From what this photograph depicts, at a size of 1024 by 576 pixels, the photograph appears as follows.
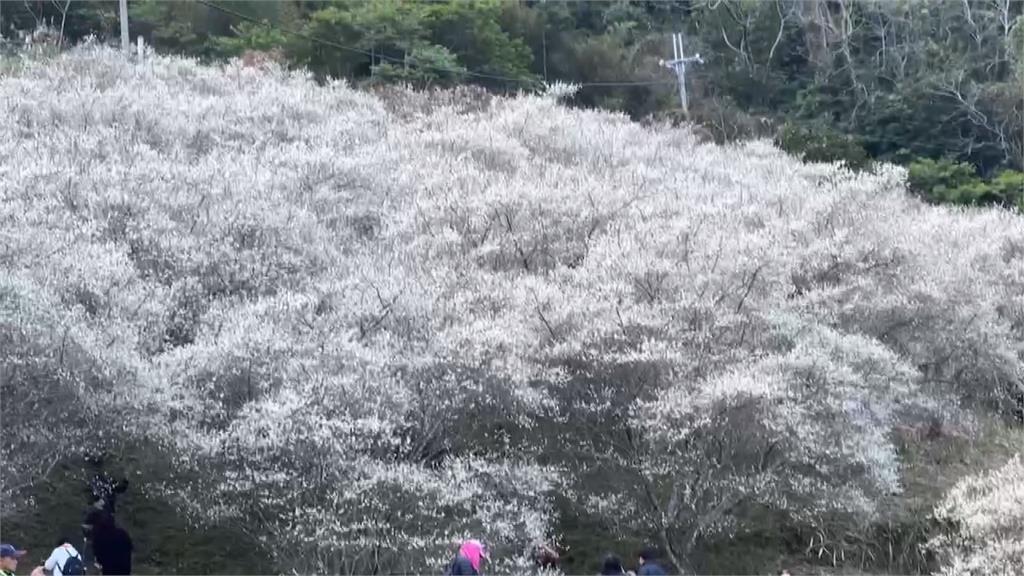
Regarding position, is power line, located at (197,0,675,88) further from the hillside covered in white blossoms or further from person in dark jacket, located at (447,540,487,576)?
person in dark jacket, located at (447,540,487,576)

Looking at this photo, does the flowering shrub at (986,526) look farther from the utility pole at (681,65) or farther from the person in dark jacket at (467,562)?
the utility pole at (681,65)

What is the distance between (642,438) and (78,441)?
530 centimetres

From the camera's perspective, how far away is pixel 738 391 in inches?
538

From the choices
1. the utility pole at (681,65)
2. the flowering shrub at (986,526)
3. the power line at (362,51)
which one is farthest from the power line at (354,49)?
the flowering shrub at (986,526)

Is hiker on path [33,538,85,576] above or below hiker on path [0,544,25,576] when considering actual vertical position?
below

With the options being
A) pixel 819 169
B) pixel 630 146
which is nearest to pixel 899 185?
pixel 819 169

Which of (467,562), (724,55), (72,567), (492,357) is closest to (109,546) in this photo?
(72,567)

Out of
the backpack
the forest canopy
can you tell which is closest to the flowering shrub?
the backpack

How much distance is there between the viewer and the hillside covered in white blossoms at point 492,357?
12.4m

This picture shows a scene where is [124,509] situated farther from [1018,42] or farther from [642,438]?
[1018,42]

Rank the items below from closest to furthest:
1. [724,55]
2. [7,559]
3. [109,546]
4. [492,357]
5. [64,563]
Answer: [7,559], [64,563], [109,546], [492,357], [724,55]

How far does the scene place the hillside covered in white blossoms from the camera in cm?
→ 1241

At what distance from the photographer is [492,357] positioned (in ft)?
44.9

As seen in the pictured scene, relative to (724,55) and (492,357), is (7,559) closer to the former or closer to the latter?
(492,357)
